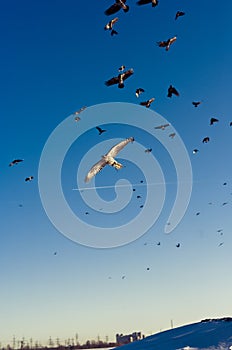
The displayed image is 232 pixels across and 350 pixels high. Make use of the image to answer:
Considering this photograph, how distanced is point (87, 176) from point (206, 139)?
23.8 ft

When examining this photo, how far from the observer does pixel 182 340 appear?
727 inches

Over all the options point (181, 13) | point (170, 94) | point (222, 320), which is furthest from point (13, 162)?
point (222, 320)

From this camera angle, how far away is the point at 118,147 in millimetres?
21438

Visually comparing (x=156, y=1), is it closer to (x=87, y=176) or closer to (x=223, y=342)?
(x=87, y=176)

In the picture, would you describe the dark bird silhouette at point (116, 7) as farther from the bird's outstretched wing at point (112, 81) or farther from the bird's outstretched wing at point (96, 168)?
the bird's outstretched wing at point (96, 168)

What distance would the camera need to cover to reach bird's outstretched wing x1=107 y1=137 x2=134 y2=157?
21.3 m

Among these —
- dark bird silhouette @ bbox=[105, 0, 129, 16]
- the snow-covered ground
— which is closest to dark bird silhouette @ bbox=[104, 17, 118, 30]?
dark bird silhouette @ bbox=[105, 0, 129, 16]

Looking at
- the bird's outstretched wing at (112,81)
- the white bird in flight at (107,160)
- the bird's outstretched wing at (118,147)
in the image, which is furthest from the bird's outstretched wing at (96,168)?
the bird's outstretched wing at (112,81)

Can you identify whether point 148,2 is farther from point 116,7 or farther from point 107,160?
point 107,160

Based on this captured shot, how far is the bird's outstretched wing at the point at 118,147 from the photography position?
2133cm

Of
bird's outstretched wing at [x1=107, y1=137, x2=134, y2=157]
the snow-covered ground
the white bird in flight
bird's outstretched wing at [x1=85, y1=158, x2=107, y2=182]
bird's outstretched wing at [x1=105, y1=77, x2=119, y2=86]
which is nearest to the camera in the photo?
the snow-covered ground

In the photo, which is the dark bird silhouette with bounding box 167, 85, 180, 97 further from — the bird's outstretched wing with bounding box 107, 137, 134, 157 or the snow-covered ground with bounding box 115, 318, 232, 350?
the snow-covered ground with bounding box 115, 318, 232, 350

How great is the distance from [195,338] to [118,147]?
8430mm

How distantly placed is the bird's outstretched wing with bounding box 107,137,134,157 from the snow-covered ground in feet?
26.0
